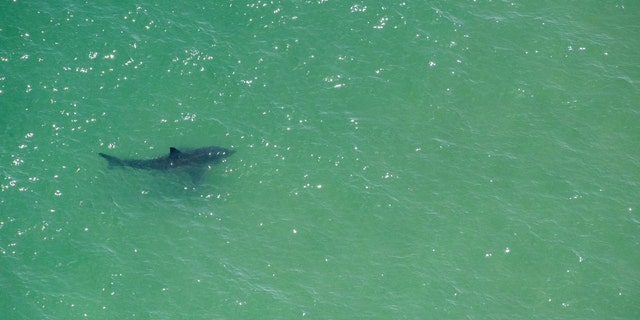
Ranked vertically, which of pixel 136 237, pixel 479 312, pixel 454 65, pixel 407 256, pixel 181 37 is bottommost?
pixel 479 312

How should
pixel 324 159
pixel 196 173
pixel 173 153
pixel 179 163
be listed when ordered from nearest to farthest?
pixel 173 153
pixel 179 163
pixel 196 173
pixel 324 159

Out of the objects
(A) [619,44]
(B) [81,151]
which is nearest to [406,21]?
(A) [619,44]

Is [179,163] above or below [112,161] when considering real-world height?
below

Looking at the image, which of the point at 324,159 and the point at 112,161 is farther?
the point at 324,159

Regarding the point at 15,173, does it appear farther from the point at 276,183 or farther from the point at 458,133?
the point at 458,133

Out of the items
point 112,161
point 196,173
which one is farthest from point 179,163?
point 112,161

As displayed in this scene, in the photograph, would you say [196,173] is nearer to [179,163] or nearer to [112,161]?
[179,163]

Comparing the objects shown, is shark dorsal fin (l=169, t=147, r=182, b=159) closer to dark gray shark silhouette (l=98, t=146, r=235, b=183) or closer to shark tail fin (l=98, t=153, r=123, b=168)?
dark gray shark silhouette (l=98, t=146, r=235, b=183)
